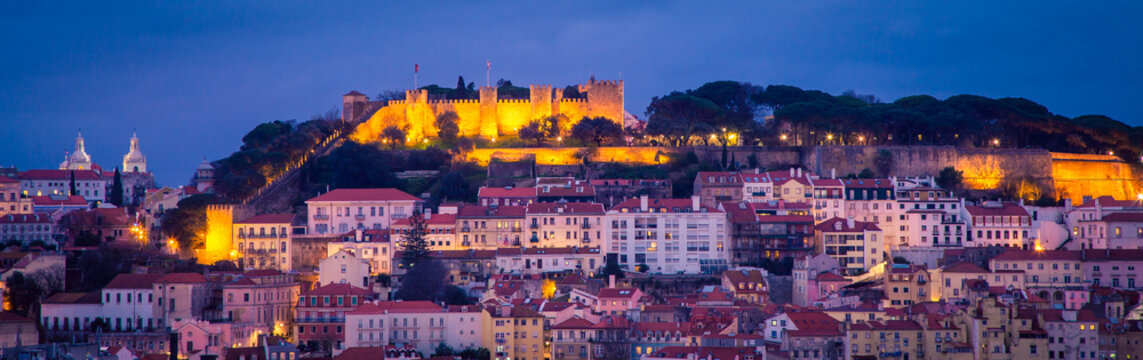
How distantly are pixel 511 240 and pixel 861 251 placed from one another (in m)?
13.5

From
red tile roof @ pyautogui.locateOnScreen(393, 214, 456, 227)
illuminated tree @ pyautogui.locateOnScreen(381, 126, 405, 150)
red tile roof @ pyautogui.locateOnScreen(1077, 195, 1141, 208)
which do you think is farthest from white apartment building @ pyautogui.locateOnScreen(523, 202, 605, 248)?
red tile roof @ pyautogui.locateOnScreen(1077, 195, 1141, 208)

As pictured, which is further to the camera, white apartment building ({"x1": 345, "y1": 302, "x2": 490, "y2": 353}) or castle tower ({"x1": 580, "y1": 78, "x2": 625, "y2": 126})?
castle tower ({"x1": 580, "y1": 78, "x2": 625, "y2": 126})

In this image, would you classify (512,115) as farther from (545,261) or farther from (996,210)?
(996,210)

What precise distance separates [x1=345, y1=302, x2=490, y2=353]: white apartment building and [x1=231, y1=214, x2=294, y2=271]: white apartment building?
445 inches

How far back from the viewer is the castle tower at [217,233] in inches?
2371

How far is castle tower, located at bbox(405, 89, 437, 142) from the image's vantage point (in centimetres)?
7862

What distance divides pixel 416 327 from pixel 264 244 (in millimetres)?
13315

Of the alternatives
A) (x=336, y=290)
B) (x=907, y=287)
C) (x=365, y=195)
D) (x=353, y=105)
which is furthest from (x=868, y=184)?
(x=353, y=105)

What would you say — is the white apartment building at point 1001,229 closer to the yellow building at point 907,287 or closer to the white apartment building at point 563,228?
the yellow building at point 907,287

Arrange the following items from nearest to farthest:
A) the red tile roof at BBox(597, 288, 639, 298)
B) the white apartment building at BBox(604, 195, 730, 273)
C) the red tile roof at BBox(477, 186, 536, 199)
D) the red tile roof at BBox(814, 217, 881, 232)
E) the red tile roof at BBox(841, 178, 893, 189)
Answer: the red tile roof at BBox(597, 288, 639, 298)
the red tile roof at BBox(814, 217, 881, 232)
the white apartment building at BBox(604, 195, 730, 273)
the red tile roof at BBox(841, 178, 893, 189)
the red tile roof at BBox(477, 186, 536, 199)

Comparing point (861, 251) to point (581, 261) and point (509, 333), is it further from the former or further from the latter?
point (509, 333)

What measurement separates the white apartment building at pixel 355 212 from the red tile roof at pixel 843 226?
16515 mm

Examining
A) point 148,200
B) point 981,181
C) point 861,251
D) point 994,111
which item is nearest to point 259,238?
point 148,200

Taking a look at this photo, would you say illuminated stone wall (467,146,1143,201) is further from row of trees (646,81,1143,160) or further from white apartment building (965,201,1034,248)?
white apartment building (965,201,1034,248)
